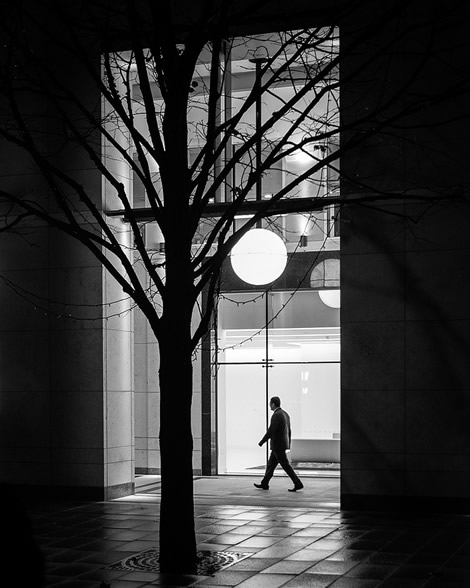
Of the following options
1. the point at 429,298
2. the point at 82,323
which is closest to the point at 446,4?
the point at 429,298

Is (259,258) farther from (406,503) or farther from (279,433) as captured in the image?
(406,503)

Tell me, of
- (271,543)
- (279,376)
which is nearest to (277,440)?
(279,376)

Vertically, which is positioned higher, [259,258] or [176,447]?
[259,258]

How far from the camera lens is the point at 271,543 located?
10.5m

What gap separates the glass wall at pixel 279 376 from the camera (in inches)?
776

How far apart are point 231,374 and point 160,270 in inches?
105

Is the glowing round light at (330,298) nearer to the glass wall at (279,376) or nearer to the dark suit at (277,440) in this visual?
the glass wall at (279,376)

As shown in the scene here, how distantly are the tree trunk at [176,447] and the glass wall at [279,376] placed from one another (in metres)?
10.3

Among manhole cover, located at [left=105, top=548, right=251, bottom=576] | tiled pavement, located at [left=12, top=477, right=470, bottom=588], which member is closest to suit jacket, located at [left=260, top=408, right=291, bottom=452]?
tiled pavement, located at [left=12, top=477, right=470, bottom=588]

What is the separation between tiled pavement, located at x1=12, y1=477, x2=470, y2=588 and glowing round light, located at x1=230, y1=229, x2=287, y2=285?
11.7 ft

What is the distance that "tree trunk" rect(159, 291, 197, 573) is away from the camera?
9.16m

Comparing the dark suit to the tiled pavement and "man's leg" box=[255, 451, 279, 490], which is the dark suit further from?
the tiled pavement

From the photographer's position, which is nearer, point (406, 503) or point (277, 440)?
point (406, 503)

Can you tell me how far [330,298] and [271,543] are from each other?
31.3 feet
